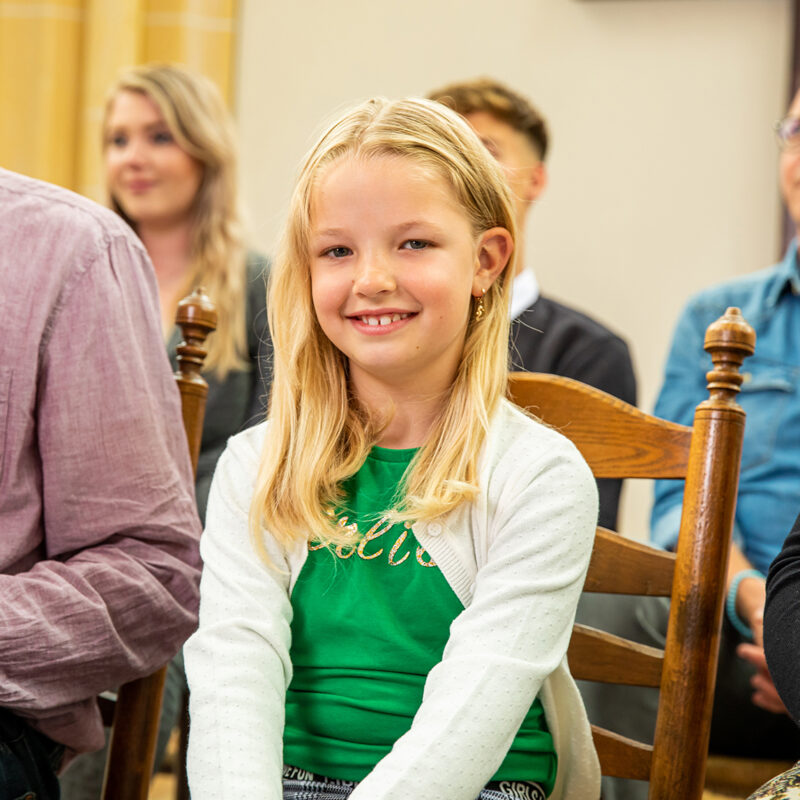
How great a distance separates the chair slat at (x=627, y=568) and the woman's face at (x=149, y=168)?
1391mm

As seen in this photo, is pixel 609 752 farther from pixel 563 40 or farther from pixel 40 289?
→ pixel 563 40

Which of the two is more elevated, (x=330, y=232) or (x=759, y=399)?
(x=330, y=232)

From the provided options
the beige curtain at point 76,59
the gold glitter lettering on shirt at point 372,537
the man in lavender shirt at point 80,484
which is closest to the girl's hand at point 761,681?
the gold glitter lettering on shirt at point 372,537

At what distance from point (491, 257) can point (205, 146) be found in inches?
49.9

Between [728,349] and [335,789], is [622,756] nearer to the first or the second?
[335,789]

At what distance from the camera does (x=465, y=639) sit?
3.04 feet

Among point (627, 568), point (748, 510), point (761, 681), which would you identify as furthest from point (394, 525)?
point (748, 510)

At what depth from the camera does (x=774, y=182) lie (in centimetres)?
212

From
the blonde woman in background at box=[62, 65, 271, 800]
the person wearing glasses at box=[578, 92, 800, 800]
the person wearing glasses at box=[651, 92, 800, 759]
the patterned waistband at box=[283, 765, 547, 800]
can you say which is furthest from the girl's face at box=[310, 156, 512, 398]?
the blonde woman in background at box=[62, 65, 271, 800]

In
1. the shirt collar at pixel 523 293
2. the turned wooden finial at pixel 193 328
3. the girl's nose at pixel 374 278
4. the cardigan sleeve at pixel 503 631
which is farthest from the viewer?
the shirt collar at pixel 523 293

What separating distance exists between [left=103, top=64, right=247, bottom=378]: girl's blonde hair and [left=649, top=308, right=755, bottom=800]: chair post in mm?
1229

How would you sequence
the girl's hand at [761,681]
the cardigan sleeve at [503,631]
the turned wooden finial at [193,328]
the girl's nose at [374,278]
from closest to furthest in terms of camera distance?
the cardigan sleeve at [503,631] < the girl's nose at [374,278] < the turned wooden finial at [193,328] < the girl's hand at [761,681]

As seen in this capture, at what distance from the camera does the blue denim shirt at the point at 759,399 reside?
1.67 metres

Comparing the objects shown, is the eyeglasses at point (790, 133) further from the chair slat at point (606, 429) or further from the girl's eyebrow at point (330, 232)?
the girl's eyebrow at point (330, 232)
